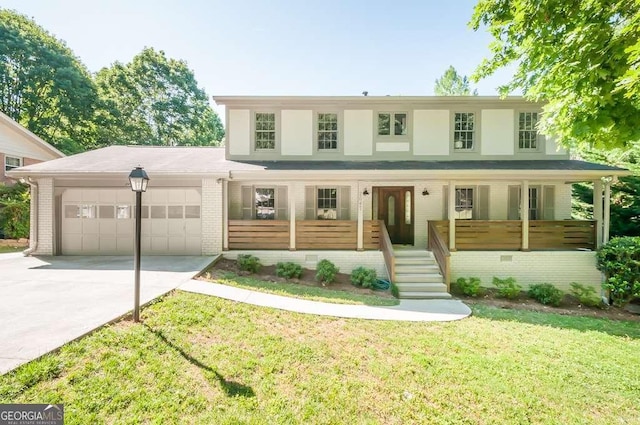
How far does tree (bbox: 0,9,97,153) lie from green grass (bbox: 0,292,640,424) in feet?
88.4

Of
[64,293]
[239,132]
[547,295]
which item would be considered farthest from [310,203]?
[547,295]

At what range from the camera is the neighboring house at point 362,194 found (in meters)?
9.02

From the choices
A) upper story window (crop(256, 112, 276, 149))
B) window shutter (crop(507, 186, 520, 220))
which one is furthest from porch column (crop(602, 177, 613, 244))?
upper story window (crop(256, 112, 276, 149))

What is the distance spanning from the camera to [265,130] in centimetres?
1071

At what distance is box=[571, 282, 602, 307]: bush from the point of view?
8.21m

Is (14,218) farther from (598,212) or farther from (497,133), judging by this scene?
(598,212)

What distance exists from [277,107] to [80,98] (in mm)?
23527

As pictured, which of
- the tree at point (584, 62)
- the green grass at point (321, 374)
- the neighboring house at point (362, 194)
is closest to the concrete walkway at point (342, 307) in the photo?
the green grass at point (321, 374)

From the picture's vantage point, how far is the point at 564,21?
4.54 metres

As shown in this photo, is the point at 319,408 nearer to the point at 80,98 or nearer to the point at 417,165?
the point at 417,165

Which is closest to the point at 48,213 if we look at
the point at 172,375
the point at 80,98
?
the point at 172,375

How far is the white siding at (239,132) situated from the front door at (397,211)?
548 cm

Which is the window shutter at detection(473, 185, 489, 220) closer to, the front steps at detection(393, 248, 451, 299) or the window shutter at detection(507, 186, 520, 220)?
the window shutter at detection(507, 186, 520, 220)

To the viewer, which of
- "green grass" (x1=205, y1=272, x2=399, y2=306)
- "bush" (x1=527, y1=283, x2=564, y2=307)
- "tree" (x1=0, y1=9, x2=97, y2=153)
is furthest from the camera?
"tree" (x1=0, y1=9, x2=97, y2=153)
